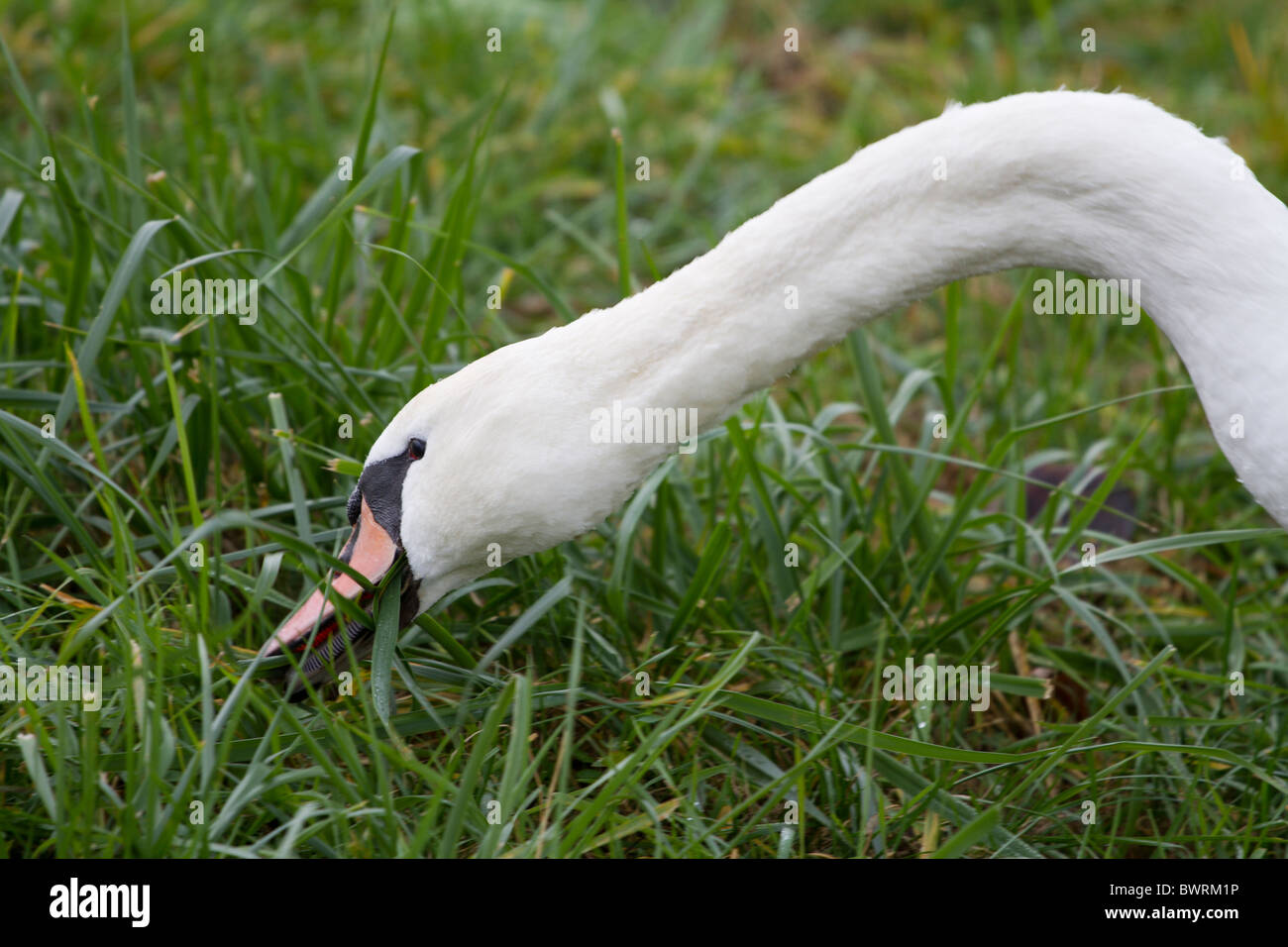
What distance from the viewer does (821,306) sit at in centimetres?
275

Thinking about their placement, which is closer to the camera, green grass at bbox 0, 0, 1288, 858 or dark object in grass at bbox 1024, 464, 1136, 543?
green grass at bbox 0, 0, 1288, 858

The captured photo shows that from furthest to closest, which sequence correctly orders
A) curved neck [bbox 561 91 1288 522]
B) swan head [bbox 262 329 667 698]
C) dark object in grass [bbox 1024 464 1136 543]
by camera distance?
dark object in grass [bbox 1024 464 1136 543]
swan head [bbox 262 329 667 698]
curved neck [bbox 561 91 1288 522]

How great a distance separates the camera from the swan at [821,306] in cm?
253

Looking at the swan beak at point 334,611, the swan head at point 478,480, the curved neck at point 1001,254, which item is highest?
the curved neck at point 1001,254

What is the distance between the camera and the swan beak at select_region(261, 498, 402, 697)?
2.85m

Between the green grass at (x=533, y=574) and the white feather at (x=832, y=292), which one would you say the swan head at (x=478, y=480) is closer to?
the white feather at (x=832, y=292)

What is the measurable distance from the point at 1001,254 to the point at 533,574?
1441mm

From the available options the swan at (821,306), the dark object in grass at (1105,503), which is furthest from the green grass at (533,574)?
the swan at (821,306)

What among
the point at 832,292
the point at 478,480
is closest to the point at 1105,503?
the point at 832,292

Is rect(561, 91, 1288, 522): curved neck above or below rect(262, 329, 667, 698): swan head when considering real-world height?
above

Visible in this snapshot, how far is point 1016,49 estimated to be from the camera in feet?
21.6

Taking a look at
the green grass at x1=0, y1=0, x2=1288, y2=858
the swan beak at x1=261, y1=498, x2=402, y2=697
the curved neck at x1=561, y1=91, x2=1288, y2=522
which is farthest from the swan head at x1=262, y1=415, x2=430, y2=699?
the curved neck at x1=561, y1=91, x2=1288, y2=522

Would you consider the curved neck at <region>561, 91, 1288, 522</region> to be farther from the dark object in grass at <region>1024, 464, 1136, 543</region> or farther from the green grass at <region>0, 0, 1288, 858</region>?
the dark object in grass at <region>1024, 464, 1136, 543</region>

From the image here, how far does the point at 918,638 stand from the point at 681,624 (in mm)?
695
